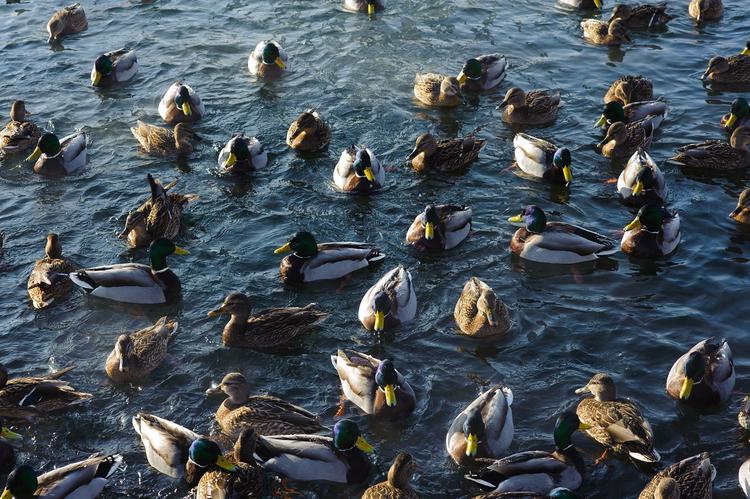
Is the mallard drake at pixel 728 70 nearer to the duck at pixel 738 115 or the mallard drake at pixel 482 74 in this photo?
Result: the duck at pixel 738 115

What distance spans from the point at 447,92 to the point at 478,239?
13.1 ft

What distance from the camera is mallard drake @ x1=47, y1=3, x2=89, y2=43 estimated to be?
1956cm

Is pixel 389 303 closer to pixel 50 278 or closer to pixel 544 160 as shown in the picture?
pixel 50 278

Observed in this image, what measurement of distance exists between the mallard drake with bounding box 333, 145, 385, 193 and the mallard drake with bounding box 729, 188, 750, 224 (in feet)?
16.1

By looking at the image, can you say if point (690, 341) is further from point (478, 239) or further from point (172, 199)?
point (172, 199)

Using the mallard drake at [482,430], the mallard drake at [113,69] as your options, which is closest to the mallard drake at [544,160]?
the mallard drake at [482,430]

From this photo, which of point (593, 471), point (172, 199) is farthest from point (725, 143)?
point (172, 199)

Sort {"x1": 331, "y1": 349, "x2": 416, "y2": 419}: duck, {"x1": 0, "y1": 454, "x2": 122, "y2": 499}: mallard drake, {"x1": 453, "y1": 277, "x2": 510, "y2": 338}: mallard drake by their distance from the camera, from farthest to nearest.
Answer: {"x1": 453, "y1": 277, "x2": 510, "y2": 338}: mallard drake
{"x1": 331, "y1": 349, "x2": 416, "y2": 419}: duck
{"x1": 0, "y1": 454, "x2": 122, "y2": 499}: mallard drake

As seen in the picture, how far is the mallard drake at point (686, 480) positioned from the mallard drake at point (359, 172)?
21.2 feet

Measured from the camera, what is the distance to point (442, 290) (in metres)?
12.2

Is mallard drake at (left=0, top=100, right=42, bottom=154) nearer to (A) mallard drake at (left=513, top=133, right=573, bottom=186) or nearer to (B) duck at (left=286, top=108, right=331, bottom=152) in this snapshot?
(B) duck at (left=286, top=108, right=331, bottom=152)

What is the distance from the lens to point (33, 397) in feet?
33.4

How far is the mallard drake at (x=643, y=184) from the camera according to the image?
1362 cm

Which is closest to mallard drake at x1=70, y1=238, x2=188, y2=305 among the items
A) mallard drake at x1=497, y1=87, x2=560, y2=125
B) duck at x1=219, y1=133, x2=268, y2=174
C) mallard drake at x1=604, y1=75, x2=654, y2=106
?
duck at x1=219, y1=133, x2=268, y2=174
